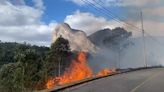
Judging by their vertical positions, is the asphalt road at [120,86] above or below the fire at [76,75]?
above

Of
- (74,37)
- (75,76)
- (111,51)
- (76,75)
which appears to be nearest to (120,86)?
(75,76)

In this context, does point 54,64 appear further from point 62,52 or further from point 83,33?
point 83,33

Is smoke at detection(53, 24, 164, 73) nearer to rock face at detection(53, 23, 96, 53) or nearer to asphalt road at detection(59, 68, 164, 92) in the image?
rock face at detection(53, 23, 96, 53)

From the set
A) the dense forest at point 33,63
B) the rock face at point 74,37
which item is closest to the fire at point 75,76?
the dense forest at point 33,63

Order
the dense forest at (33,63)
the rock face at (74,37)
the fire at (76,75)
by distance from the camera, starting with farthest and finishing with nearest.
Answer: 1. the rock face at (74,37)
2. the dense forest at (33,63)
3. the fire at (76,75)

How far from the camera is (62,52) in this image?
412 feet

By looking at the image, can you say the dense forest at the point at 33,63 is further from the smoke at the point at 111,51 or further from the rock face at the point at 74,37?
the rock face at the point at 74,37

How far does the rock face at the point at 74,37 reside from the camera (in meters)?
182

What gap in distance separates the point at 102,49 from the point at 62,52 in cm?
4616

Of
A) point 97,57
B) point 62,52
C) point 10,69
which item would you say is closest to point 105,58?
point 97,57

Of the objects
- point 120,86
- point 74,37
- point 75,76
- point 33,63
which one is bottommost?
point 75,76

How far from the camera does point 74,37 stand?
18675 cm

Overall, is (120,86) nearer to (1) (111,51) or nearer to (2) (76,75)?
(2) (76,75)

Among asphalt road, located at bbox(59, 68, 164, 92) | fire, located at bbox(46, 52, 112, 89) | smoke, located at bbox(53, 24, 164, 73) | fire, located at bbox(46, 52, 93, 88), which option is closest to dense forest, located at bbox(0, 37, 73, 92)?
fire, located at bbox(46, 52, 93, 88)
